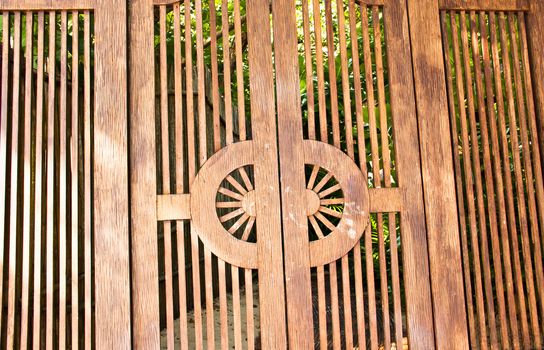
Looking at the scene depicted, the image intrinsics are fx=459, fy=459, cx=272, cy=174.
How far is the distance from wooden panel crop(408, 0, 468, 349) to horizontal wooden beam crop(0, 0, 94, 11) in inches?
51.4

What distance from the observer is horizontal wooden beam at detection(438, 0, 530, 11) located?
6.35 ft

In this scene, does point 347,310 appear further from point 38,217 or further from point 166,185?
point 38,217

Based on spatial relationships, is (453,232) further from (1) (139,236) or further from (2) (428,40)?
(1) (139,236)

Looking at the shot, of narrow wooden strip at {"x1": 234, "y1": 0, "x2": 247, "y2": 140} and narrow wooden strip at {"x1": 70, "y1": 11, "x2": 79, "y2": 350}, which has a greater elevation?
narrow wooden strip at {"x1": 234, "y1": 0, "x2": 247, "y2": 140}

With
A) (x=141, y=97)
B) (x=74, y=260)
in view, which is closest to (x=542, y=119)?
(x=141, y=97)

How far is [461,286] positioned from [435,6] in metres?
1.15

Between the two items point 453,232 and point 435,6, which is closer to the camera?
point 453,232

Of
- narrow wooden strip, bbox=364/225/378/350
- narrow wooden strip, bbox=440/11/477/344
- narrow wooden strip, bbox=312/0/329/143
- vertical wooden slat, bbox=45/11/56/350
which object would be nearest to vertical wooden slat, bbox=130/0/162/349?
vertical wooden slat, bbox=45/11/56/350

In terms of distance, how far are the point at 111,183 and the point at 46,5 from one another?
744mm

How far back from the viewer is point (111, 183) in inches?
66.4

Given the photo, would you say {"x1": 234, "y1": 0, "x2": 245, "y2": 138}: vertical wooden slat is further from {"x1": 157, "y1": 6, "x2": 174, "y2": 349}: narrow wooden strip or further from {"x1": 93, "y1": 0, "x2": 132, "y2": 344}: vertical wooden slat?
{"x1": 93, "y1": 0, "x2": 132, "y2": 344}: vertical wooden slat

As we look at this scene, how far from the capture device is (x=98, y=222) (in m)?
1.67

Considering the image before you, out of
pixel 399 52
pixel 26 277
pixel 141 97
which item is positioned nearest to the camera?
pixel 26 277

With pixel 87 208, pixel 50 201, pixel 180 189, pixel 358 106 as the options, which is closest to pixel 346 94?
pixel 358 106
